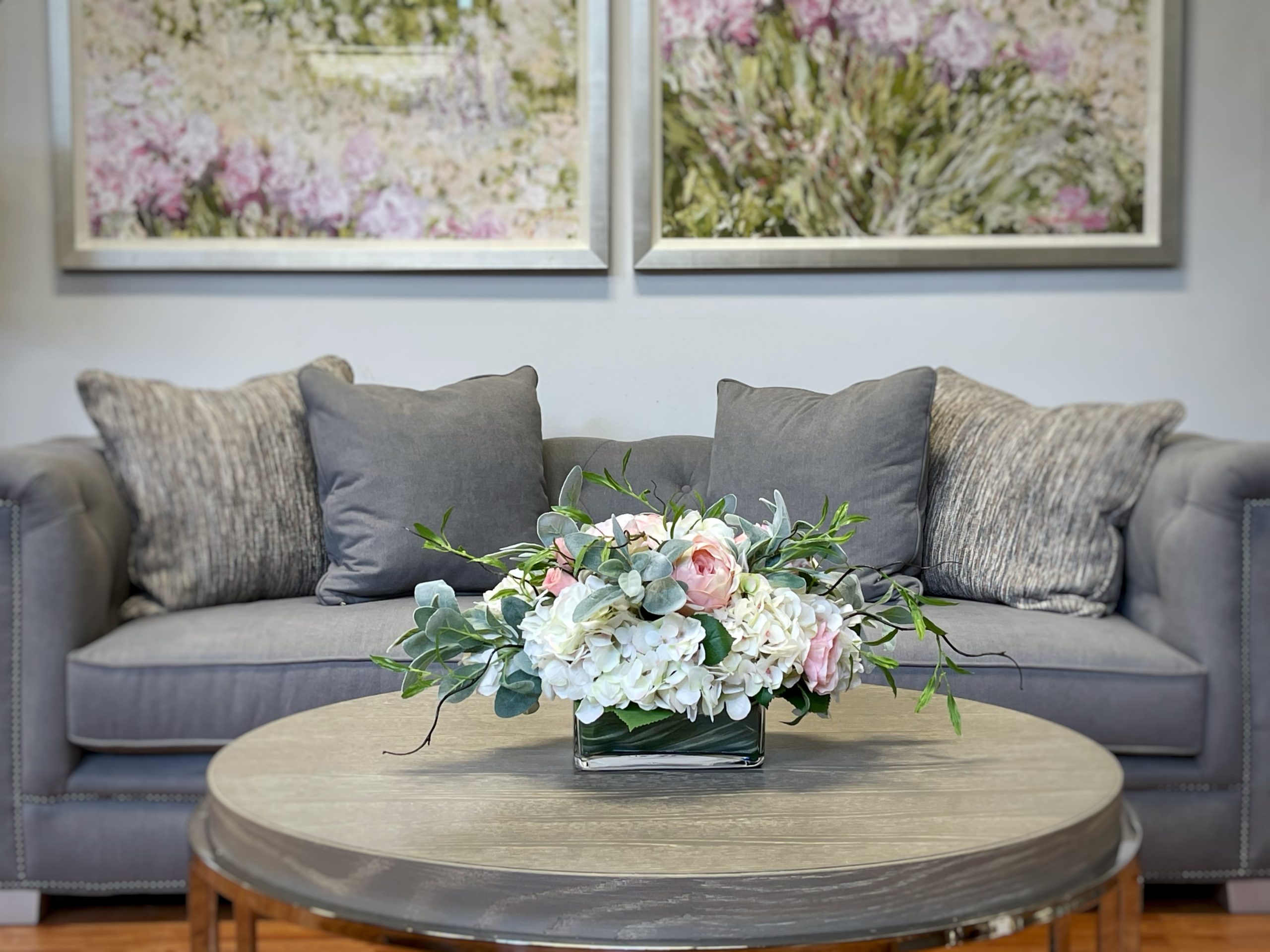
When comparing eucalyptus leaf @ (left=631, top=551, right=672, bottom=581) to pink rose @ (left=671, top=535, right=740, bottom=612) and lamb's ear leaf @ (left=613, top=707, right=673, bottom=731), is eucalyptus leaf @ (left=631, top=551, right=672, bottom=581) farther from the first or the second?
lamb's ear leaf @ (left=613, top=707, right=673, bottom=731)

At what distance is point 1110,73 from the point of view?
2.93 m

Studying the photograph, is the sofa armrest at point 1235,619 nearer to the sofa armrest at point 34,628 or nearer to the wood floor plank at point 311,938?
the wood floor plank at point 311,938

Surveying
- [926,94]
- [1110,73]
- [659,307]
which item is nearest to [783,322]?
[659,307]

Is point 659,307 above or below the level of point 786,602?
above

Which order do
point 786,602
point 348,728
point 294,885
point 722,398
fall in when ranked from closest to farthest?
point 294,885, point 786,602, point 348,728, point 722,398

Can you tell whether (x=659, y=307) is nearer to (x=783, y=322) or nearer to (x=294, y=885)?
(x=783, y=322)

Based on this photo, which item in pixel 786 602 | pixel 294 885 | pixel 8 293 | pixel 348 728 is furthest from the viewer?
pixel 8 293

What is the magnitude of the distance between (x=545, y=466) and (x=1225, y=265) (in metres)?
1.87

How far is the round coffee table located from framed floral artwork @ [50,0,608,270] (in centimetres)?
191

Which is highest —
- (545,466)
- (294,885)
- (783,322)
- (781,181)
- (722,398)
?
(781,181)

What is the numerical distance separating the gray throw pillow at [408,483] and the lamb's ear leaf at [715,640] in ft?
4.33

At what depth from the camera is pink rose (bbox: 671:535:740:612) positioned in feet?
3.51

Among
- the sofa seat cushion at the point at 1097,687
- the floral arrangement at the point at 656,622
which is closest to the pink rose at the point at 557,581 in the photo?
the floral arrangement at the point at 656,622

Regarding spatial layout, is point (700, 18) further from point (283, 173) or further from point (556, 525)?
point (556, 525)
